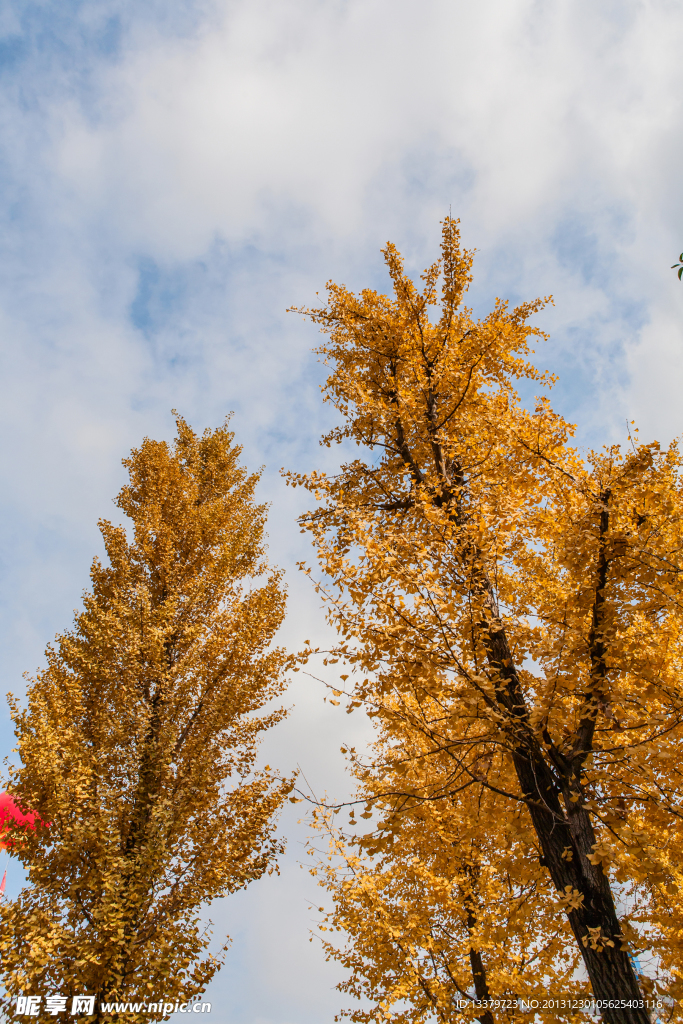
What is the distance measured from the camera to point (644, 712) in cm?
333

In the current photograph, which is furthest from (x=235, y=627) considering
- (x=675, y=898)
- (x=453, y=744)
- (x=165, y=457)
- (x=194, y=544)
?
(x=675, y=898)

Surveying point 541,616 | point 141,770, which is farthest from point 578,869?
point 141,770

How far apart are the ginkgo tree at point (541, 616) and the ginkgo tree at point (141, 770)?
104 inches

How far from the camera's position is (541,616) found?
358cm

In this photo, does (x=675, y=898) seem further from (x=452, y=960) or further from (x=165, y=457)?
(x=165, y=457)

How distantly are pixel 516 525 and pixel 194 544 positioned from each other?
5.04 metres

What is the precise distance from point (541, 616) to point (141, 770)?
4463mm

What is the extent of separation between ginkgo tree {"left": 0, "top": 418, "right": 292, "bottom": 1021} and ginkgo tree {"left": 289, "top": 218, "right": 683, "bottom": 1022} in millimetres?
2637

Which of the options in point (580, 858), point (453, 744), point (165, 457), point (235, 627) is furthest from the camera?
point (165, 457)

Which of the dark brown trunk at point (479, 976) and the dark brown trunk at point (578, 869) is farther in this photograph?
the dark brown trunk at point (479, 976)

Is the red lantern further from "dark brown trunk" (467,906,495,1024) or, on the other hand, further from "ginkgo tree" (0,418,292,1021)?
"dark brown trunk" (467,906,495,1024)

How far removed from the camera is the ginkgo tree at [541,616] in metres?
3.04

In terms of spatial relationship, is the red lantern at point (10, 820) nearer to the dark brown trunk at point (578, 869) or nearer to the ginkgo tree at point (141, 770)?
the ginkgo tree at point (141, 770)

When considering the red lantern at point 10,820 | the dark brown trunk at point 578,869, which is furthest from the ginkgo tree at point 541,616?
the red lantern at point 10,820
